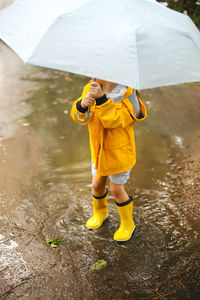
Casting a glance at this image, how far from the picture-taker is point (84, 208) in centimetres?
315

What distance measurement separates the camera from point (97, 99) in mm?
2137

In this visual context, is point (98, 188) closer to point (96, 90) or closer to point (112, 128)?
point (112, 128)

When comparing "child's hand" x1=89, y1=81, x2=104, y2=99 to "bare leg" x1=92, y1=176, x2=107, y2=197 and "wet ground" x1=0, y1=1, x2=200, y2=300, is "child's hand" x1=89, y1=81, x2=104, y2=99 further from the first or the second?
"wet ground" x1=0, y1=1, x2=200, y2=300

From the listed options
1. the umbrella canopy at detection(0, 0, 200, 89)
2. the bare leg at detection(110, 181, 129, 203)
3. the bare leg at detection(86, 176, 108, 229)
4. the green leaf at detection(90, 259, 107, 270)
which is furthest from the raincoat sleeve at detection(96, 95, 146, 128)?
the green leaf at detection(90, 259, 107, 270)

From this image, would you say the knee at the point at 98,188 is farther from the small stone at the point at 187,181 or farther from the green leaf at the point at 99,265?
the small stone at the point at 187,181

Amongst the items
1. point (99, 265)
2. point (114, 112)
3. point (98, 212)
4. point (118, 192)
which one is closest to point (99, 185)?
point (118, 192)

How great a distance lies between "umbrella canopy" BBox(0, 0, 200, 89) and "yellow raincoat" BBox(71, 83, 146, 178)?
44 centimetres

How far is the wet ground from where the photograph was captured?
2.41 meters

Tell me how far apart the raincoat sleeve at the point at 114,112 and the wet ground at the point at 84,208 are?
1.05 m

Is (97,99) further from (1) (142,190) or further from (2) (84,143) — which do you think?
(2) (84,143)

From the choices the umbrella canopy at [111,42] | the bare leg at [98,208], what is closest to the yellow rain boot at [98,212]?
the bare leg at [98,208]

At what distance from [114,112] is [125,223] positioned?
103 cm

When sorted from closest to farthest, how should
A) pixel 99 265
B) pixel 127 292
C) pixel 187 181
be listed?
1. pixel 127 292
2. pixel 99 265
3. pixel 187 181

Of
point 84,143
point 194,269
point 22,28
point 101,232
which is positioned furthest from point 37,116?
point 194,269
